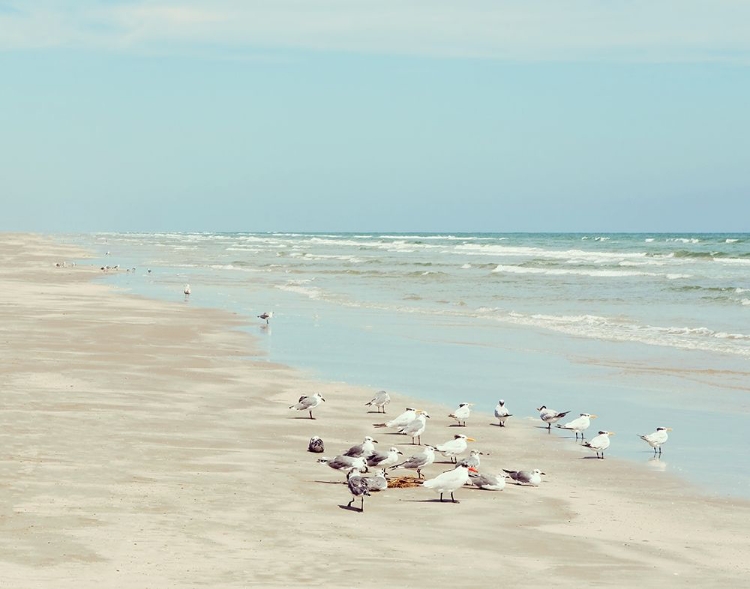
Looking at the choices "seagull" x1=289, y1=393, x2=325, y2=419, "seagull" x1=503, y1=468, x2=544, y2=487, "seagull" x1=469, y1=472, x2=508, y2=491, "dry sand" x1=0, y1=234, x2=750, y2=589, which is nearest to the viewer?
"dry sand" x1=0, y1=234, x2=750, y2=589

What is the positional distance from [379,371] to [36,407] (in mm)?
6787

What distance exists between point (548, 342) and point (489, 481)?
12618 mm

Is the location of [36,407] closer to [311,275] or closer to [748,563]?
[748,563]

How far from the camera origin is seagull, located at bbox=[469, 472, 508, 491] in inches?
408

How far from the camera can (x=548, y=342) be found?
22703 mm

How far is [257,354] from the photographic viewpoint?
20.1 meters

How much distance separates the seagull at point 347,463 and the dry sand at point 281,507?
11 cm

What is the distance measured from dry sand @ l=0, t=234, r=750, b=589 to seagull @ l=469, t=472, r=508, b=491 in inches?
3.5

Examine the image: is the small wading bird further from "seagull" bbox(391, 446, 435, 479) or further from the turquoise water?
"seagull" bbox(391, 446, 435, 479)

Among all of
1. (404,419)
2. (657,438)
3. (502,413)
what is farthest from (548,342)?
(657,438)

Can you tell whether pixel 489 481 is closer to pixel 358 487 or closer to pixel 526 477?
pixel 526 477

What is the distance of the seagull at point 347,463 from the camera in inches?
411

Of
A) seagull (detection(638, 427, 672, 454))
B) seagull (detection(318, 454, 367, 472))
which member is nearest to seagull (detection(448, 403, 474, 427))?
seagull (detection(638, 427, 672, 454))

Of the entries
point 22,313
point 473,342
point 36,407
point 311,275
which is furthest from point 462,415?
point 311,275
